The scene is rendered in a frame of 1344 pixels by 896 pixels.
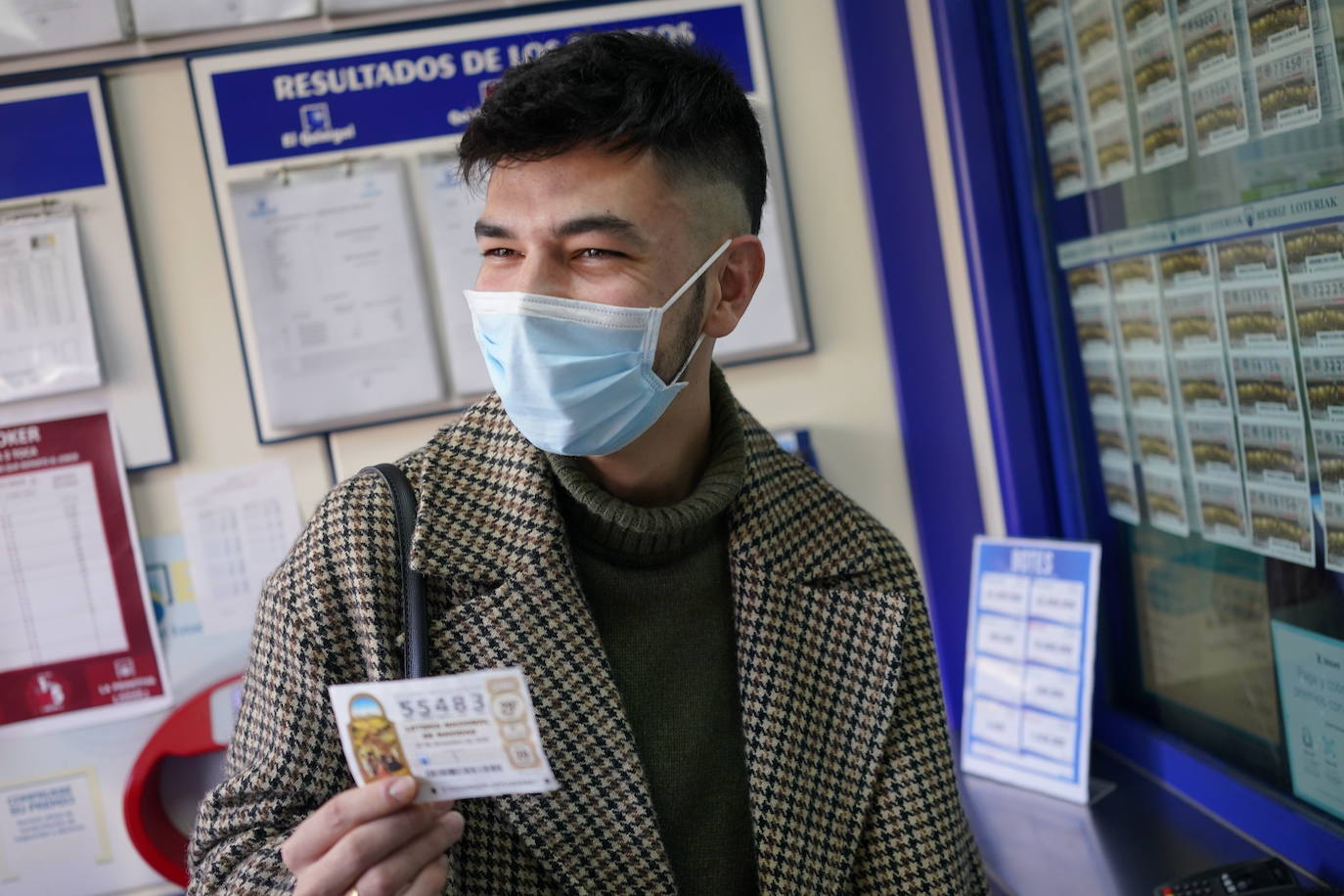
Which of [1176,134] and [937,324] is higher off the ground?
[1176,134]

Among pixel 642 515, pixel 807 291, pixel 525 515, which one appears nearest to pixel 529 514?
pixel 525 515

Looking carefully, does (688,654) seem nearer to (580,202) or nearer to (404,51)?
(580,202)

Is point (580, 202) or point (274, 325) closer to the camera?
point (580, 202)

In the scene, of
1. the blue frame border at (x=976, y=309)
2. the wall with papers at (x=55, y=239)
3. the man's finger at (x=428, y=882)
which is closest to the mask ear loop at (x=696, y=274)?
the man's finger at (x=428, y=882)

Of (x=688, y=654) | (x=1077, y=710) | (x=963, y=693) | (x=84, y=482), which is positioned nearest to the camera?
(x=688, y=654)

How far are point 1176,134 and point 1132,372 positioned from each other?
1.37 ft

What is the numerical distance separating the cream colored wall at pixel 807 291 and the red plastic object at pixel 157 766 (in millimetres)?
337

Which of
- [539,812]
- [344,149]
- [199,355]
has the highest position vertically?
[344,149]

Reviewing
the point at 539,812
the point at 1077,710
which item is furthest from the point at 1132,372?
the point at 539,812

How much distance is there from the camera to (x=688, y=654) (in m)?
1.32

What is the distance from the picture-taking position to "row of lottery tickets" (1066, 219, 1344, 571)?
1395 millimetres

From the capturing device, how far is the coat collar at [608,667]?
119cm

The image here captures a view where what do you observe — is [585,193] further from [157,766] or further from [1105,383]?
[157,766]

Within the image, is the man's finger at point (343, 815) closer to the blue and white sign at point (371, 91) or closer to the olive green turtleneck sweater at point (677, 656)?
the olive green turtleneck sweater at point (677, 656)
